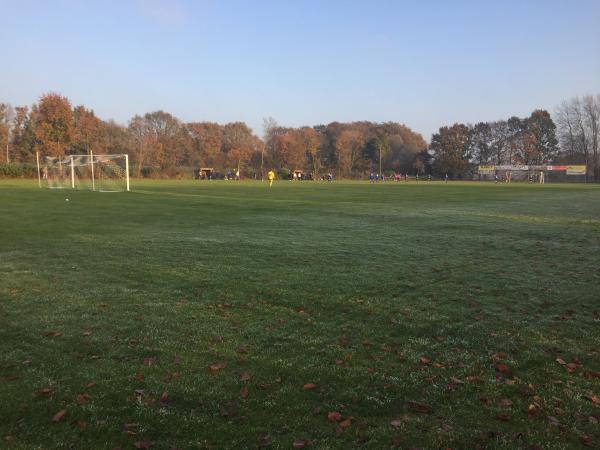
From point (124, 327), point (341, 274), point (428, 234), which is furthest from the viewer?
point (428, 234)

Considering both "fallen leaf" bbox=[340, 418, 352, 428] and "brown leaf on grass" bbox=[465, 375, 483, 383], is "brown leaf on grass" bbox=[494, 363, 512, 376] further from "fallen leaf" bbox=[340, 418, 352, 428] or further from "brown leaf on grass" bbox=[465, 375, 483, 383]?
"fallen leaf" bbox=[340, 418, 352, 428]

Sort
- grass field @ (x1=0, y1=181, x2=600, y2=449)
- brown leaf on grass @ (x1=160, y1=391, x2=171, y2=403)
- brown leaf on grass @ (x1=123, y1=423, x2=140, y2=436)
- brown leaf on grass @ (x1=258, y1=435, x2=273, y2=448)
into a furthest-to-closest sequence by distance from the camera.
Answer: brown leaf on grass @ (x1=160, y1=391, x2=171, y2=403) → grass field @ (x1=0, y1=181, x2=600, y2=449) → brown leaf on grass @ (x1=123, y1=423, x2=140, y2=436) → brown leaf on grass @ (x1=258, y1=435, x2=273, y2=448)

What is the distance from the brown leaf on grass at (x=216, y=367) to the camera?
4.67m

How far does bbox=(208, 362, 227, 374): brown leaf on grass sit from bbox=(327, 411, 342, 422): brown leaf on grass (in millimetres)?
1331

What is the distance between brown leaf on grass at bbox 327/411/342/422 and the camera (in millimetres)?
3787

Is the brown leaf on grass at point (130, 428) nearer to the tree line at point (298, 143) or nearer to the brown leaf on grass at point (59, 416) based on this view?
the brown leaf on grass at point (59, 416)

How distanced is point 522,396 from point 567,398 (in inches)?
15.1

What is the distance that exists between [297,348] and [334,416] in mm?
1508

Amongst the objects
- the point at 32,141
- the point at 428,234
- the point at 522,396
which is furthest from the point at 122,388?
the point at 32,141

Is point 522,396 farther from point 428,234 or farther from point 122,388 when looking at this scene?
point 428,234

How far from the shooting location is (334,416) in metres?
3.83

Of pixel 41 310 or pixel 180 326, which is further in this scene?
pixel 41 310

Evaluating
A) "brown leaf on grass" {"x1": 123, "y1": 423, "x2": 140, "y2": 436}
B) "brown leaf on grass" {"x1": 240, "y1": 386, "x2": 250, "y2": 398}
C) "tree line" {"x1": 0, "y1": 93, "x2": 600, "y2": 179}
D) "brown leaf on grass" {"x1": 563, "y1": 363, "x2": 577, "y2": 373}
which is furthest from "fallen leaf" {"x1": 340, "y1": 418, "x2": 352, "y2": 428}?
"tree line" {"x1": 0, "y1": 93, "x2": 600, "y2": 179}

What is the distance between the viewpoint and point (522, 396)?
4.23 metres
